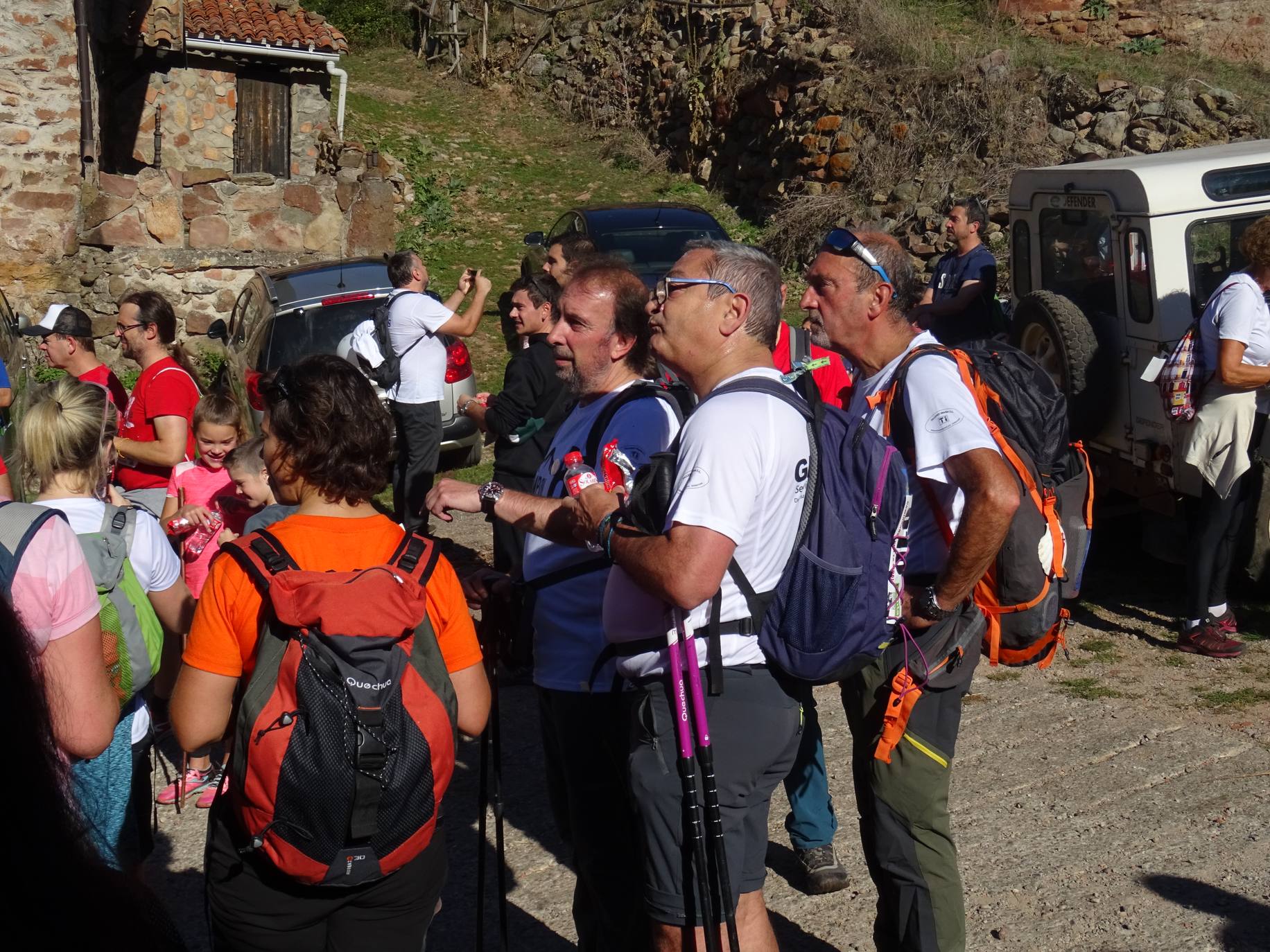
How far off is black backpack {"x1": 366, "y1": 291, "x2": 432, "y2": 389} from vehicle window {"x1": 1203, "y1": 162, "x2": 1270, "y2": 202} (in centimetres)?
448

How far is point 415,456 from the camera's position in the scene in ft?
24.6

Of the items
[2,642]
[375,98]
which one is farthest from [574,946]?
[375,98]

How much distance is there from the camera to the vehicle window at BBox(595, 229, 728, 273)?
1381cm

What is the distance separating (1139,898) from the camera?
3.81 meters

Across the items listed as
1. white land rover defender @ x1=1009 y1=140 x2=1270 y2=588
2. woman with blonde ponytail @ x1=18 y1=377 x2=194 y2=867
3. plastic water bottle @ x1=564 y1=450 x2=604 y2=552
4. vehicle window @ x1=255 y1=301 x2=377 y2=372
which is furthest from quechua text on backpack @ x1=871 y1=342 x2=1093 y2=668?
vehicle window @ x1=255 y1=301 x2=377 y2=372

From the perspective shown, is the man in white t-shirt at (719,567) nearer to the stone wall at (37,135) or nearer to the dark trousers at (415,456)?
the dark trousers at (415,456)

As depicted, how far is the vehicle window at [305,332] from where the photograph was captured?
9.85m

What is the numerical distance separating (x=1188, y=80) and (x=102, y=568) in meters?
17.1

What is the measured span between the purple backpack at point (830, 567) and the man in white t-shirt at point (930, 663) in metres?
0.39

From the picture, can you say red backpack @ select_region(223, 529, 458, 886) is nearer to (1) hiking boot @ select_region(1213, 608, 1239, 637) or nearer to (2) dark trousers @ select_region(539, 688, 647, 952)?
(2) dark trousers @ select_region(539, 688, 647, 952)

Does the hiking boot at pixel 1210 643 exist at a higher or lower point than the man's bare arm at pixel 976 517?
lower

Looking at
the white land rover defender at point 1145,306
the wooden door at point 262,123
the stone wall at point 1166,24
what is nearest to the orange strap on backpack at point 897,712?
the white land rover defender at point 1145,306

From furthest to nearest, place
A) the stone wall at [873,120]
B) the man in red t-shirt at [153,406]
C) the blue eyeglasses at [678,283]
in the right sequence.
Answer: the stone wall at [873,120] → the man in red t-shirt at [153,406] → the blue eyeglasses at [678,283]

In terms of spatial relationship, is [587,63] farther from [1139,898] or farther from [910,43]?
[1139,898]
